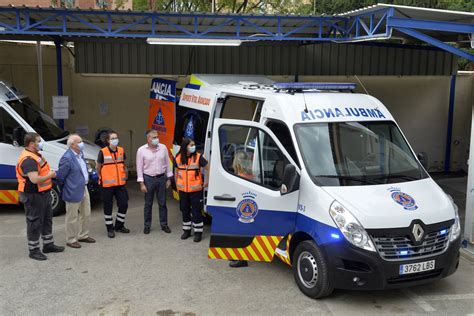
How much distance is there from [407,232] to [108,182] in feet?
14.4

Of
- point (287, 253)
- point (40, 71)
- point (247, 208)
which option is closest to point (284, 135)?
point (247, 208)

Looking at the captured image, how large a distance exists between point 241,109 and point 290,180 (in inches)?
134

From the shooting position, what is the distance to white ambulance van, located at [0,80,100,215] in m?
8.57

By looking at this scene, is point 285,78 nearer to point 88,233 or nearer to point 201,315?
point 88,233

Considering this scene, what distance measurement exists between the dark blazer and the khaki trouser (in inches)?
6.2

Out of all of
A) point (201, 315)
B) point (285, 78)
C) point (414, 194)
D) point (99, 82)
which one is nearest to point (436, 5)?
point (285, 78)

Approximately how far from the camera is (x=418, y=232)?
204 inches

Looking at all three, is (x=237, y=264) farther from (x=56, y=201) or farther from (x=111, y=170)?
(x=56, y=201)

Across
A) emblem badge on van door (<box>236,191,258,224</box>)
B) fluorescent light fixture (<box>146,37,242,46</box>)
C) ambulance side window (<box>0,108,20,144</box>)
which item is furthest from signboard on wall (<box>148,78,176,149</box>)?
emblem badge on van door (<box>236,191,258,224</box>)

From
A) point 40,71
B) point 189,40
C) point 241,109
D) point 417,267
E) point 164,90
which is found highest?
point 189,40

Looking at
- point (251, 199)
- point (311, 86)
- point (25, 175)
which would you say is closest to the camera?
point (251, 199)

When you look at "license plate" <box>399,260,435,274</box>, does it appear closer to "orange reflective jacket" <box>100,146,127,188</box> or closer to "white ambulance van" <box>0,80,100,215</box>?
"orange reflective jacket" <box>100,146,127,188</box>

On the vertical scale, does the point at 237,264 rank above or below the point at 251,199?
below

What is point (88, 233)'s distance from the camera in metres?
7.70
